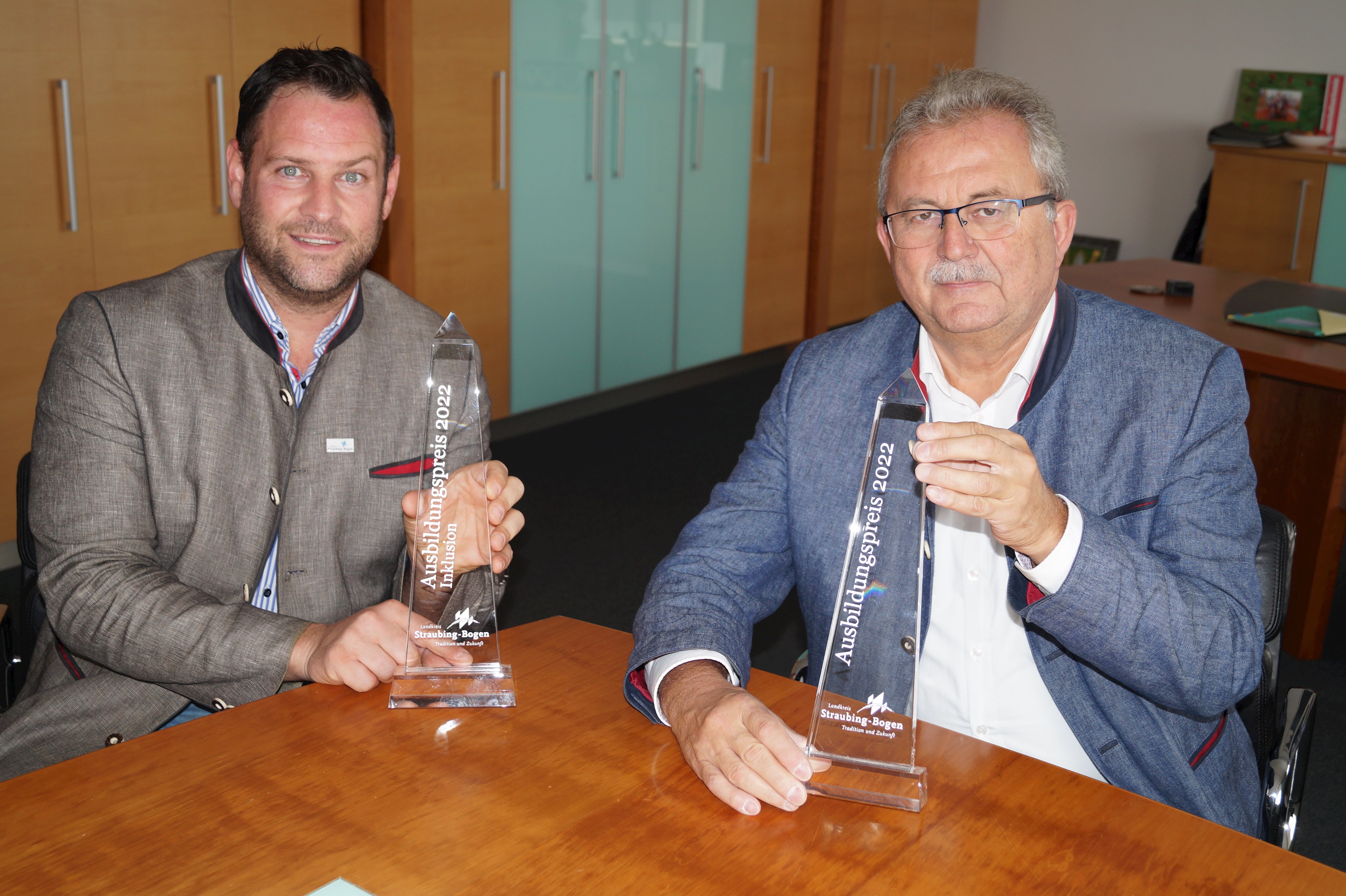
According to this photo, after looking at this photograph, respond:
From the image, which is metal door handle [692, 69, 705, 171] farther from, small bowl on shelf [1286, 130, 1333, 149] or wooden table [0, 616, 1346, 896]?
wooden table [0, 616, 1346, 896]

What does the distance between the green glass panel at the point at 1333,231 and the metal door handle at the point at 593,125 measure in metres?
3.59

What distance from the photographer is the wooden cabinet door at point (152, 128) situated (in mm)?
3152

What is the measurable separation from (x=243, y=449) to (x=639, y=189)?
3586 millimetres

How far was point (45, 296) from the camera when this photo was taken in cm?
315

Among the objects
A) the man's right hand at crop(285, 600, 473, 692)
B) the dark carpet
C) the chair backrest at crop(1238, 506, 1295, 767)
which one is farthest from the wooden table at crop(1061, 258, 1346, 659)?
the man's right hand at crop(285, 600, 473, 692)

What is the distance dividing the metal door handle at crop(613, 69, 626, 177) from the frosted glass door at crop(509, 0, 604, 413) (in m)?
0.11

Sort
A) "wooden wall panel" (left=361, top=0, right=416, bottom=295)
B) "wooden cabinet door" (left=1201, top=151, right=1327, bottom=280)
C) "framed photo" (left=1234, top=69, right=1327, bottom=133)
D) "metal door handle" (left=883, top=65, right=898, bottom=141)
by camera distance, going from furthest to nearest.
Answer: "metal door handle" (left=883, top=65, right=898, bottom=141) < "framed photo" (left=1234, top=69, right=1327, bottom=133) < "wooden cabinet door" (left=1201, top=151, right=1327, bottom=280) < "wooden wall panel" (left=361, top=0, right=416, bottom=295)

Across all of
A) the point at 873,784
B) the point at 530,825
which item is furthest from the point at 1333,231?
the point at 530,825

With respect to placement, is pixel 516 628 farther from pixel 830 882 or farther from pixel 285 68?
pixel 285 68

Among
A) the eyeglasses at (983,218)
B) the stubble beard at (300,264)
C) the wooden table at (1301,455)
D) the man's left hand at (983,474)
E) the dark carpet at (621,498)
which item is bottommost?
the dark carpet at (621,498)

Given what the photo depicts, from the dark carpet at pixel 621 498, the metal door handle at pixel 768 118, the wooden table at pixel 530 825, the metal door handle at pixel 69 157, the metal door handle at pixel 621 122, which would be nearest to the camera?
the wooden table at pixel 530 825

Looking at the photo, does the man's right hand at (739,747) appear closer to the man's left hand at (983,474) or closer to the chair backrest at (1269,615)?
the man's left hand at (983,474)

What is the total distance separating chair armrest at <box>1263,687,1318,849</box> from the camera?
139 centimetres

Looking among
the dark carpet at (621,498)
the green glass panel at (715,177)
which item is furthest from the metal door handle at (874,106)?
the dark carpet at (621,498)
